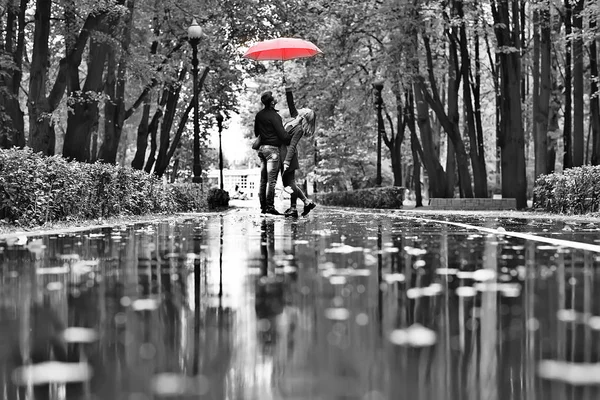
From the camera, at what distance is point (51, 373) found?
9.01 feet

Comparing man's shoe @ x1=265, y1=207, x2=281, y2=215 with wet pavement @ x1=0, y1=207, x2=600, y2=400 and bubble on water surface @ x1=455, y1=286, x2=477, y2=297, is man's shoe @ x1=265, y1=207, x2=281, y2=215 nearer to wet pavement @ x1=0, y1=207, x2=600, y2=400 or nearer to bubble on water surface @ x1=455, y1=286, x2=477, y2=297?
wet pavement @ x1=0, y1=207, x2=600, y2=400

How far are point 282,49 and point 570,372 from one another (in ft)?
64.4

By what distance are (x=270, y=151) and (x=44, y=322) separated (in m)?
13.6

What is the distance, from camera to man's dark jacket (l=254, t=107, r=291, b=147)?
55.7ft

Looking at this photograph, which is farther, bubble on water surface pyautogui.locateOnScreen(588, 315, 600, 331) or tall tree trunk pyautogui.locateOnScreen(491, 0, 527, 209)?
tall tree trunk pyautogui.locateOnScreen(491, 0, 527, 209)

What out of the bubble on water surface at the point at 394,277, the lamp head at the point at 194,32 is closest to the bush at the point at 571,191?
the bubble on water surface at the point at 394,277

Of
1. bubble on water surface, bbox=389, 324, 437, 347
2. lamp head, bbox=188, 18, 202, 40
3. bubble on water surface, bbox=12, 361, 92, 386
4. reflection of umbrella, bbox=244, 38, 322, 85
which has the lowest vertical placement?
bubble on water surface, bbox=389, 324, 437, 347

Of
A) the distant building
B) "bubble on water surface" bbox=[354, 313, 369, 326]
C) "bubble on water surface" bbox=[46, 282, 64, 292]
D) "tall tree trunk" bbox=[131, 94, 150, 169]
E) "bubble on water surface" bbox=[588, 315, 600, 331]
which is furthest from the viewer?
the distant building

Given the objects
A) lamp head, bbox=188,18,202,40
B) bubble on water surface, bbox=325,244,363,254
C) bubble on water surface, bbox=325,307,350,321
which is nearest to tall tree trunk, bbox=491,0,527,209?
lamp head, bbox=188,18,202,40

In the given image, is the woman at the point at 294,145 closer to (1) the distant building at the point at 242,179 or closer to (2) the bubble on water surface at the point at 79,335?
(2) the bubble on water surface at the point at 79,335

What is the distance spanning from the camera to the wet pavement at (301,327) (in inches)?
103

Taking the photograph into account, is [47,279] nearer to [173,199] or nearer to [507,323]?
[507,323]

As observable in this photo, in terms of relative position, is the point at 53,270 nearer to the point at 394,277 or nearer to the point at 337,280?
the point at 337,280

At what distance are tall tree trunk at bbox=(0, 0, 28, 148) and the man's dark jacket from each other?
298 inches
